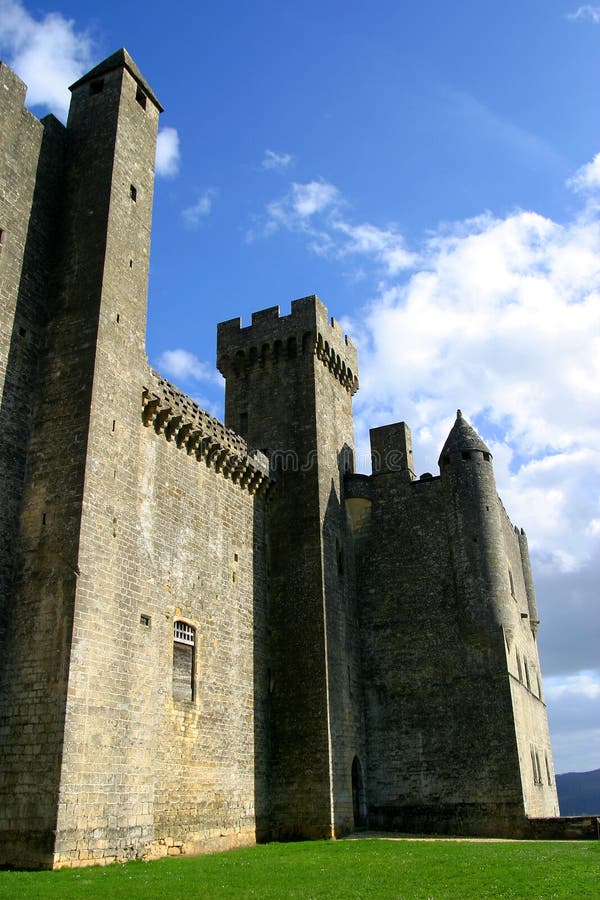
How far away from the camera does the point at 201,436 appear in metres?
20.6

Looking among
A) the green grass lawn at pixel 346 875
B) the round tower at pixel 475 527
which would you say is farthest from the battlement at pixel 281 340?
the green grass lawn at pixel 346 875

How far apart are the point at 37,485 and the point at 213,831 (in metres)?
8.87

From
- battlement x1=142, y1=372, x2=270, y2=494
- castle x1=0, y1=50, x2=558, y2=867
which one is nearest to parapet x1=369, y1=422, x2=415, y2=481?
castle x1=0, y1=50, x2=558, y2=867

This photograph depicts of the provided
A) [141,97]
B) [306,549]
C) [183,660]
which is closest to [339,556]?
[306,549]

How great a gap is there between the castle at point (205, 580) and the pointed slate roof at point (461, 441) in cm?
9

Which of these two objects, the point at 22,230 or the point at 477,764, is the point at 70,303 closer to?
the point at 22,230

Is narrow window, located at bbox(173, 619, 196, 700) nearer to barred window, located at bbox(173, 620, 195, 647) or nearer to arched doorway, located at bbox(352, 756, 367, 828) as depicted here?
barred window, located at bbox(173, 620, 195, 647)

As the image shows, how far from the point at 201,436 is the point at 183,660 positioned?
18.5 feet

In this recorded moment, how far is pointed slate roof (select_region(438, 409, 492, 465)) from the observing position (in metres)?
25.9

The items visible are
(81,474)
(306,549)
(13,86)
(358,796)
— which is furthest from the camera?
(306,549)

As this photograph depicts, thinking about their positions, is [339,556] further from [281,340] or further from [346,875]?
[346,875]

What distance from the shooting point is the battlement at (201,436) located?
19.0 meters

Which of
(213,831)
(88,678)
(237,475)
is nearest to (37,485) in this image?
(88,678)

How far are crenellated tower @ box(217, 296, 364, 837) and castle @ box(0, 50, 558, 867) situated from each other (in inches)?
3.1
